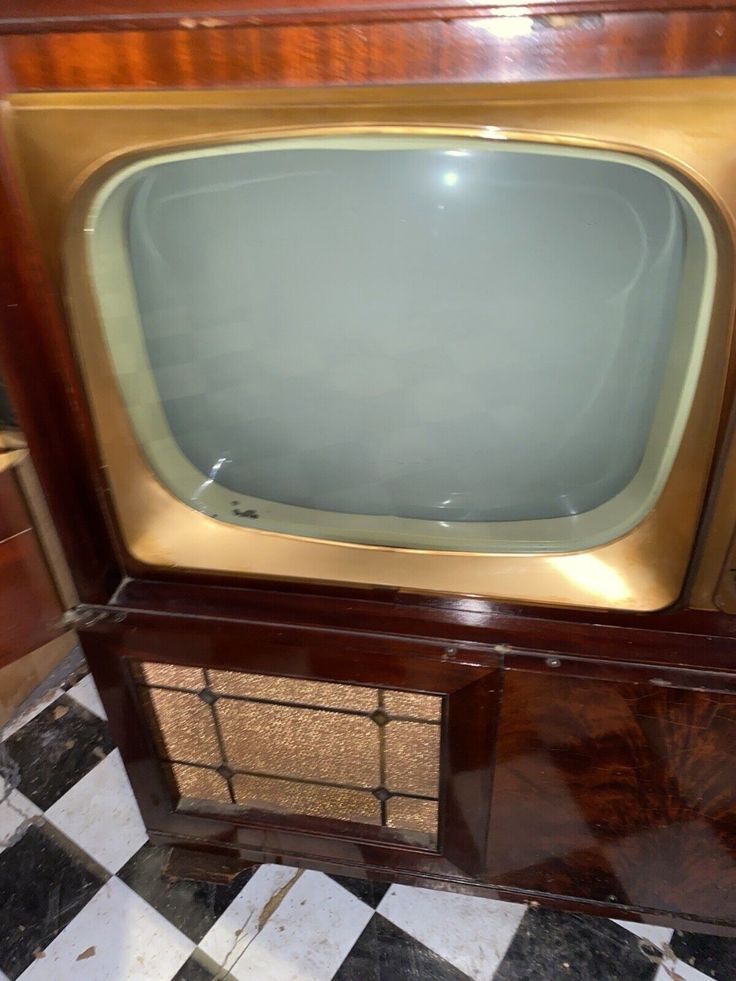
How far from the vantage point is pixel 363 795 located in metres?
0.97

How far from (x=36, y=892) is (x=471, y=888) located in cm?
64

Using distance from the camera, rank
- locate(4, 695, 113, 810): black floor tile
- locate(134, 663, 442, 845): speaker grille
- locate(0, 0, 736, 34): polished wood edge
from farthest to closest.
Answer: locate(4, 695, 113, 810): black floor tile, locate(134, 663, 442, 845): speaker grille, locate(0, 0, 736, 34): polished wood edge

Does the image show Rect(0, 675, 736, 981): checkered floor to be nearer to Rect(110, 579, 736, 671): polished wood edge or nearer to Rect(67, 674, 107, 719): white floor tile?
Rect(67, 674, 107, 719): white floor tile

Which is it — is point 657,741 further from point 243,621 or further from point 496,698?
point 243,621

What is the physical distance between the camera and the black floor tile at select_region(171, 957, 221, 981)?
3.30ft

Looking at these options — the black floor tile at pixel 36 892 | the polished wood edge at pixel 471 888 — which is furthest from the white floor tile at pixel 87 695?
the polished wood edge at pixel 471 888

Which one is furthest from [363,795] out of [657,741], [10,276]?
[10,276]

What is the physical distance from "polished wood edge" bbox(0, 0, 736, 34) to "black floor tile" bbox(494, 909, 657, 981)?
108cm

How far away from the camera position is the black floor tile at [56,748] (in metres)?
1.26

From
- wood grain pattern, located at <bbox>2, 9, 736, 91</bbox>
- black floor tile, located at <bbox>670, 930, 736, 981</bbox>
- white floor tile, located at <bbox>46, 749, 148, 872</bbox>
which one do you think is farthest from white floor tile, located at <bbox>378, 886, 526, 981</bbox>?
wood grain pattern, located at <bbox>2, 9, 736, 91</bbox>

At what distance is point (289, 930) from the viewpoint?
1.06m

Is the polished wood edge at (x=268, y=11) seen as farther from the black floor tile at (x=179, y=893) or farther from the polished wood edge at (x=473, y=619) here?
the black floor tile at (x=179, y=893)

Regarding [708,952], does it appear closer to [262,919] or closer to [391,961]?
[391,961]

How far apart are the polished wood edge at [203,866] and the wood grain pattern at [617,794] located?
1.26 feet
